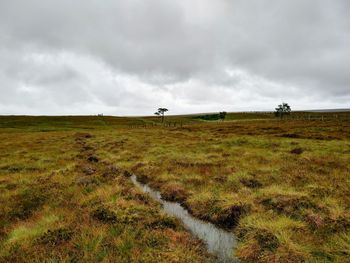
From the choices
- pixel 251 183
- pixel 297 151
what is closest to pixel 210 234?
pixel 251 183

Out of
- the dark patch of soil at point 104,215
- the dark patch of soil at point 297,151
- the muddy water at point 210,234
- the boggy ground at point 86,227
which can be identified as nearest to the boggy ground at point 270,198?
the muddy water at point 210,234

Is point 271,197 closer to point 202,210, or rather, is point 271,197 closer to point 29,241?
point 202,210

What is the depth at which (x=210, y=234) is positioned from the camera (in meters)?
8.70

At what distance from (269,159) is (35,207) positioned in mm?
16501

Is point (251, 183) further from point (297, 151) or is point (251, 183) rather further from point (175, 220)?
point (297, 151)

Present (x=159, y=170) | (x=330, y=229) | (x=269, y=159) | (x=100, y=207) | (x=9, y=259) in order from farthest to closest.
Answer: (x=269, y=159), (x=159, y=170), (x=100, y=207), (x=330, y=229), (x=9, y=259)

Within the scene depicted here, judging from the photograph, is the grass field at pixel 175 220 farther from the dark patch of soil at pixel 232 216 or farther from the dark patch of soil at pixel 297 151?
the dark patch of soil at pixel 297 151

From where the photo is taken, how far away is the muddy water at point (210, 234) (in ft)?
24.3

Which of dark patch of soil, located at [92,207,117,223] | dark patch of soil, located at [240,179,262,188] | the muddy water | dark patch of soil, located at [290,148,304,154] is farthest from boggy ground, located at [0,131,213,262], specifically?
dark patch of soil, located at [290,148,304,154]

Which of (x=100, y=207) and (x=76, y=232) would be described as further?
(x=100, y=207)

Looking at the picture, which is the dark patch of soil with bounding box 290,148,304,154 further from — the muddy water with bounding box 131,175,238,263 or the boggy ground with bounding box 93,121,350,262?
the muddy water with bounding box 131,175,238,263

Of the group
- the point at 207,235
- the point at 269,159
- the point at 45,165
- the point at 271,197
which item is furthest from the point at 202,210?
the point at 45,165

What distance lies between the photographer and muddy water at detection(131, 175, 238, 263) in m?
7.40

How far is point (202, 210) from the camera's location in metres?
10.4
